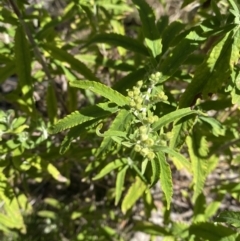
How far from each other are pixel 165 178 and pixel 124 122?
0.26m

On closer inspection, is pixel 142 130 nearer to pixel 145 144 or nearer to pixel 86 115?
pixel 145 144

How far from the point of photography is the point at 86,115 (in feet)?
5.36

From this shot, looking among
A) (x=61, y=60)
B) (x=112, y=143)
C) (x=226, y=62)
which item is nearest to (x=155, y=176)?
(x=112, y=143)

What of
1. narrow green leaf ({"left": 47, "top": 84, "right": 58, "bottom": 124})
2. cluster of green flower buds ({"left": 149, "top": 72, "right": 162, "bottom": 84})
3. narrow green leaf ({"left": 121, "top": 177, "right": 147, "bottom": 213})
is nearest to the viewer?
cluster of green flower buds ({"left": 149, "top": 72, "right": 162, "bottom": 84})

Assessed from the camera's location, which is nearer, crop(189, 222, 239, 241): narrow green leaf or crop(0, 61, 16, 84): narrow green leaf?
crop(189, 222, 239, 241): narrow green leaf

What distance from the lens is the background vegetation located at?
162cm

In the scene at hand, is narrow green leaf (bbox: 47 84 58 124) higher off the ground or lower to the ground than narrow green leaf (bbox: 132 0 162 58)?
lower

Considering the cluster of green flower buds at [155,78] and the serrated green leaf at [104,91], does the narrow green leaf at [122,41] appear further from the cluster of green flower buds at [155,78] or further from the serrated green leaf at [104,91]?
the serrated green leaf at [104,91]

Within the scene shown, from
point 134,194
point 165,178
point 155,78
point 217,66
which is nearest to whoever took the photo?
point 165,178

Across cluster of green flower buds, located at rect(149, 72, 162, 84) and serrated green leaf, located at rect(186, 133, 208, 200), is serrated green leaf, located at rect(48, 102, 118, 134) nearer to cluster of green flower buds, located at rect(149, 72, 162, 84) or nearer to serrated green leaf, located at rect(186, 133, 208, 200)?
cluster of green flower buds, located at rect(149, 72, 162, 84)

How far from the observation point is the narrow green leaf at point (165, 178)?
5.08 ft

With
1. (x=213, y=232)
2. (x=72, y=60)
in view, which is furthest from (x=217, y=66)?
(x=72, y=60)

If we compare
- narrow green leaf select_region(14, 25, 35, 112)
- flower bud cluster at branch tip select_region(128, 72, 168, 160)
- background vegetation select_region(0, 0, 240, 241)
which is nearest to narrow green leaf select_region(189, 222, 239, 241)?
background vegetation select_region(0, 0, 240, 241)

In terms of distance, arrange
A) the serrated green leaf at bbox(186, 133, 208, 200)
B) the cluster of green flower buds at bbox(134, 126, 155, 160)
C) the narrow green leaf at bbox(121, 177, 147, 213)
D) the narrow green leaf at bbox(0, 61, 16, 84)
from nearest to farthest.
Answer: the cluster of green flower buds at bbox(134, 126, 155, 160), the serrated green leaf at bbox(186, 133, 208, 200), the narrow green leaf at bbox(0, 61, 16, 84), the narrow green leaf at bbox(121, 177, 147, 213)
